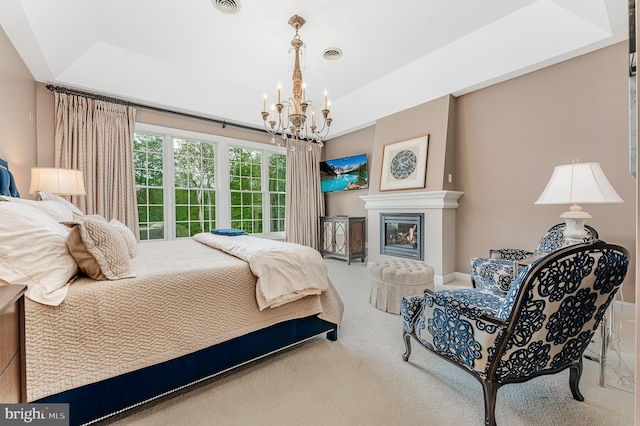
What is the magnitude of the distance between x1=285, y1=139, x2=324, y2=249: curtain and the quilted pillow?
402 centimetres

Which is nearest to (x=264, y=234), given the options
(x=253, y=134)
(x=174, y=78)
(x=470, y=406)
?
(x=253, y=134)

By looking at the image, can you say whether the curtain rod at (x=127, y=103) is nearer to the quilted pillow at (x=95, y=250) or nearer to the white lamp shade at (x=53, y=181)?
the white lamp shade at (x=53, y=181)

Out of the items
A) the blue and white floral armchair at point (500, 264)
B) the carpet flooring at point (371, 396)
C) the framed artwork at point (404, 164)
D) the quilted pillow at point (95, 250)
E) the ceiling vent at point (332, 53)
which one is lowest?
the carpet flooring at point (371, 396)

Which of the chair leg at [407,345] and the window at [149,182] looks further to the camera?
the window at [149,182]

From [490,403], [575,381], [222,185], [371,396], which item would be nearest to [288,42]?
[222,185]

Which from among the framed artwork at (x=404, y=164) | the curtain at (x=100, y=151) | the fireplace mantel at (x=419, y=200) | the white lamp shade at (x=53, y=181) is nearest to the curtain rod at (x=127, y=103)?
the curtain at (x=100, y=151)

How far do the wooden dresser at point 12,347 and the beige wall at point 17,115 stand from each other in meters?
2.28

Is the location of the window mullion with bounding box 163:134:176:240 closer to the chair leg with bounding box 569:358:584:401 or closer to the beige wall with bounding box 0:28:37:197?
the beige wall with bounding box 0:28:37:197

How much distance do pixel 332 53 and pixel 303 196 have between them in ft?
9.19

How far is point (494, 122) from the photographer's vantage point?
11.7 ft

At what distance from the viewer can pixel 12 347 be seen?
982 millimetres

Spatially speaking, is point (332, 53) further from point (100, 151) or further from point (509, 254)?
point (100, 151)

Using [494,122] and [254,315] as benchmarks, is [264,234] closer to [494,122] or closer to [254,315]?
[254,315]

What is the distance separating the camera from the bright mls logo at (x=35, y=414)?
0.84m
